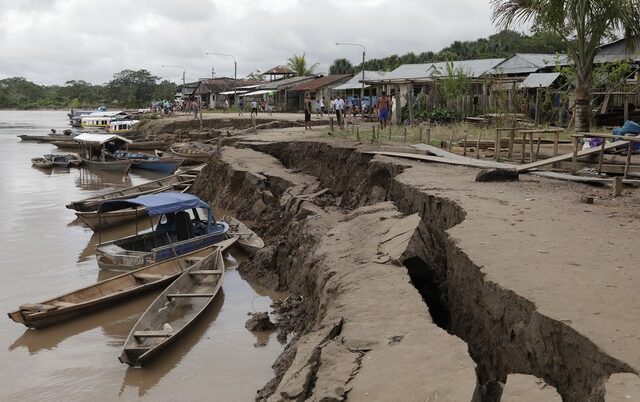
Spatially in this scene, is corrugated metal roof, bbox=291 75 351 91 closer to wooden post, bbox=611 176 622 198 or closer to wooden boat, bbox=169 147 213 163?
wooden boat, bbox=169 147 213 163

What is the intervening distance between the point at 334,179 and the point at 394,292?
12341 mm

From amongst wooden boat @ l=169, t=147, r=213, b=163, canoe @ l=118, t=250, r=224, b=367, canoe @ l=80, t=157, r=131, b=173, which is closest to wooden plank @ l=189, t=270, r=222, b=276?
canoe @ l=118, t=250, r=224, b=367

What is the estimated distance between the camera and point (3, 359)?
10023 millimetres

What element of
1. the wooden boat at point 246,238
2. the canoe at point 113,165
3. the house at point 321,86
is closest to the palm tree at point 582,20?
the wooden boat at point 246,238

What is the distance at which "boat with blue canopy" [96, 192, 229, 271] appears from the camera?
13.8 metres

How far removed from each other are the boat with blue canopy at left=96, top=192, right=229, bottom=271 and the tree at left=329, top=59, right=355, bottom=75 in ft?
167

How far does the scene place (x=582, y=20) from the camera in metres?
14.8

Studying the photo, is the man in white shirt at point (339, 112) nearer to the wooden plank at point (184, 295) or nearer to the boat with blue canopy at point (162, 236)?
the boat with blue canopy at point (162, 236)

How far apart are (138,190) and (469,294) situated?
19.2 meters

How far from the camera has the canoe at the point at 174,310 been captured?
9.29 m

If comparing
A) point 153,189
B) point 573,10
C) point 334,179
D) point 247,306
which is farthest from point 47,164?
point 573,10

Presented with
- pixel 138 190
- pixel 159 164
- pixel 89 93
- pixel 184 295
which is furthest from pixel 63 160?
→ pixel 89 93

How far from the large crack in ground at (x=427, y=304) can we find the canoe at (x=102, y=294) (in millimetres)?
1643

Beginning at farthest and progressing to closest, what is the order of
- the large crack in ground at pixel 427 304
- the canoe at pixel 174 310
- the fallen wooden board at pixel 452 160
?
the fallen wooden board at pixel 452 160 < the canoe at pixel 174 310 < the large crack in ground at pixel 427 304
